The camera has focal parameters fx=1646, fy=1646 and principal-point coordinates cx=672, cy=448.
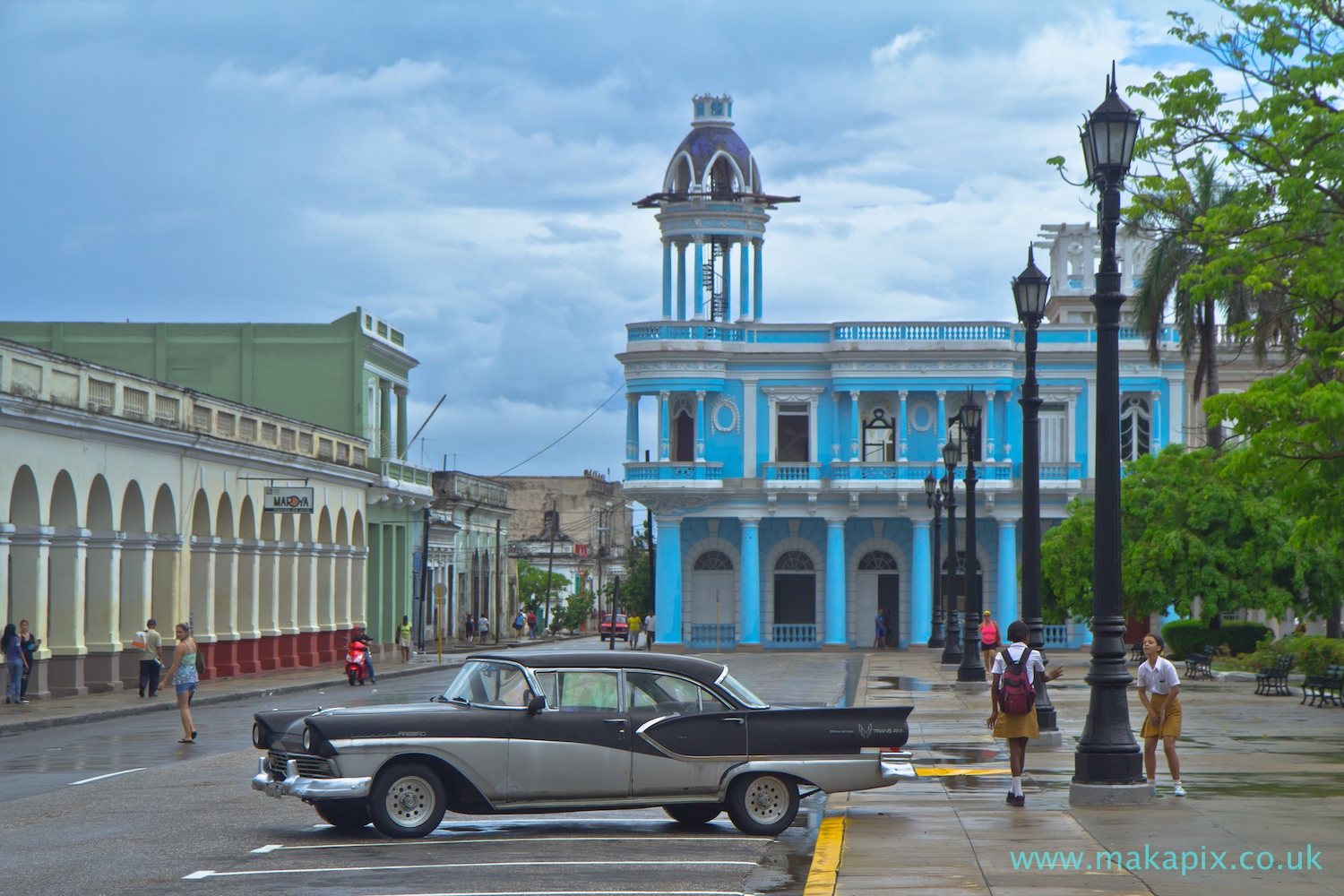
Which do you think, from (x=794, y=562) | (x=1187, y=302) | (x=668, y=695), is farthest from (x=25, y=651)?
(x=794, y=562)

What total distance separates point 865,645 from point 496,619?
3292 cm

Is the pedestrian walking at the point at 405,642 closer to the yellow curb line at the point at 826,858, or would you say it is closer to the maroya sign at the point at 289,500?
the maroya sign at the point at 289,500

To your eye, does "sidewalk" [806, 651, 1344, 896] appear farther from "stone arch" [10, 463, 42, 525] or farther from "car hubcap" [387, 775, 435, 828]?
"stone arch" [10, 463, 42, 525]

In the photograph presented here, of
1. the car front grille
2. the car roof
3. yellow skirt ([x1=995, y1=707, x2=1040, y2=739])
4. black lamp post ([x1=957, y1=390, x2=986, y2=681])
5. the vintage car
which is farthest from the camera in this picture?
black lamp post ([x1=957, y1=390, x2=986, y2=681])

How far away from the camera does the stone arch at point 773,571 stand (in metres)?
58.1

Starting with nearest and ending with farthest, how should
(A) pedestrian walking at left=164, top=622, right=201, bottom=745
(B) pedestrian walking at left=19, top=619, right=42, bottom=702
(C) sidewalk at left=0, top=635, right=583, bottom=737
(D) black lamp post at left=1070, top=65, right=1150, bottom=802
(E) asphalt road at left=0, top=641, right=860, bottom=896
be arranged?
(E) asphalt road at left=0, top=641, right=860, bottom=896
(D) black lamp post at left=1070, top=65, right=1150, bottom=802
(A) pedestrian walking at left=164, top=622, right=201, bottom=745
(C) sidewalk at left=0, top=635, right=583, bottom=737
(B) pedestrian walking at left=19, top=619, right=42, bottom=702

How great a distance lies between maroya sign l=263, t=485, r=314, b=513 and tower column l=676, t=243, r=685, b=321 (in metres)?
19.3

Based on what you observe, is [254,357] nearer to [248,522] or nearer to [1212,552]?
[248,522]

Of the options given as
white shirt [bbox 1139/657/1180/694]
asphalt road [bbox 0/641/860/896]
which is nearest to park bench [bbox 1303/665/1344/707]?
white shirt [bbox 1139/657/1180/694]

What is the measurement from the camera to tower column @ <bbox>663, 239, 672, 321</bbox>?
57250 millimetres

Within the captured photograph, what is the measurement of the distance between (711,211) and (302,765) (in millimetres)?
45839

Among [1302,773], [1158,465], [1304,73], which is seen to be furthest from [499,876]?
[1158,465]

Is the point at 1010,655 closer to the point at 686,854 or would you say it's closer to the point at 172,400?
the point at 686,854

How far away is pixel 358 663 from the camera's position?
3878 centimetres
